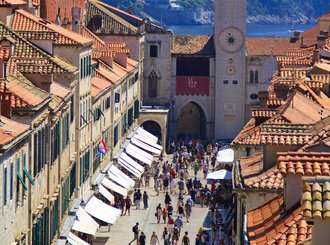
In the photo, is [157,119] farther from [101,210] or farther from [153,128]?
[101,210]

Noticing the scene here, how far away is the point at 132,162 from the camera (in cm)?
7806

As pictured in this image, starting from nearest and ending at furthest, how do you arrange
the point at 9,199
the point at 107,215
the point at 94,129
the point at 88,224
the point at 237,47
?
the point at 9,199 → the point at 88,224 → the point at 107,215 → the point at 94,129 → the point at 237,47

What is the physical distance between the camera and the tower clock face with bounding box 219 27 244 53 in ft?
366

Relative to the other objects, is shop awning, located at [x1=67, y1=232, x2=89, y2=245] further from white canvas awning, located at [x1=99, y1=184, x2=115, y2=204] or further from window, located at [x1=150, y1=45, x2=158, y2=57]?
window, located at [x1=150, y1=45, x2=158, y2=57]

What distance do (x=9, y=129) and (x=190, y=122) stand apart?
278 feet

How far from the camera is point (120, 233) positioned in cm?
6056

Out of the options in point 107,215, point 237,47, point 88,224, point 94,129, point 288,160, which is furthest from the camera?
point 237,47

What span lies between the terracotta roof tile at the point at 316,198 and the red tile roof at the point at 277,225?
228cm

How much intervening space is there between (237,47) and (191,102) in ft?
19.3

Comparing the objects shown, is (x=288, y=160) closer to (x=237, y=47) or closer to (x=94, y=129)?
(x=94, y=129)

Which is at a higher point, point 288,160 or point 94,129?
point 288,160

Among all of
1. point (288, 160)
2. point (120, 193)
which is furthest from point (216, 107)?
point (288, 160)

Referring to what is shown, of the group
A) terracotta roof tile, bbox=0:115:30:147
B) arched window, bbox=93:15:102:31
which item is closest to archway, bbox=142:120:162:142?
arched window, bbox=93:15:102:31

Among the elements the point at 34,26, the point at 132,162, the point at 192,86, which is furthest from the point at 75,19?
the point at 192,86
